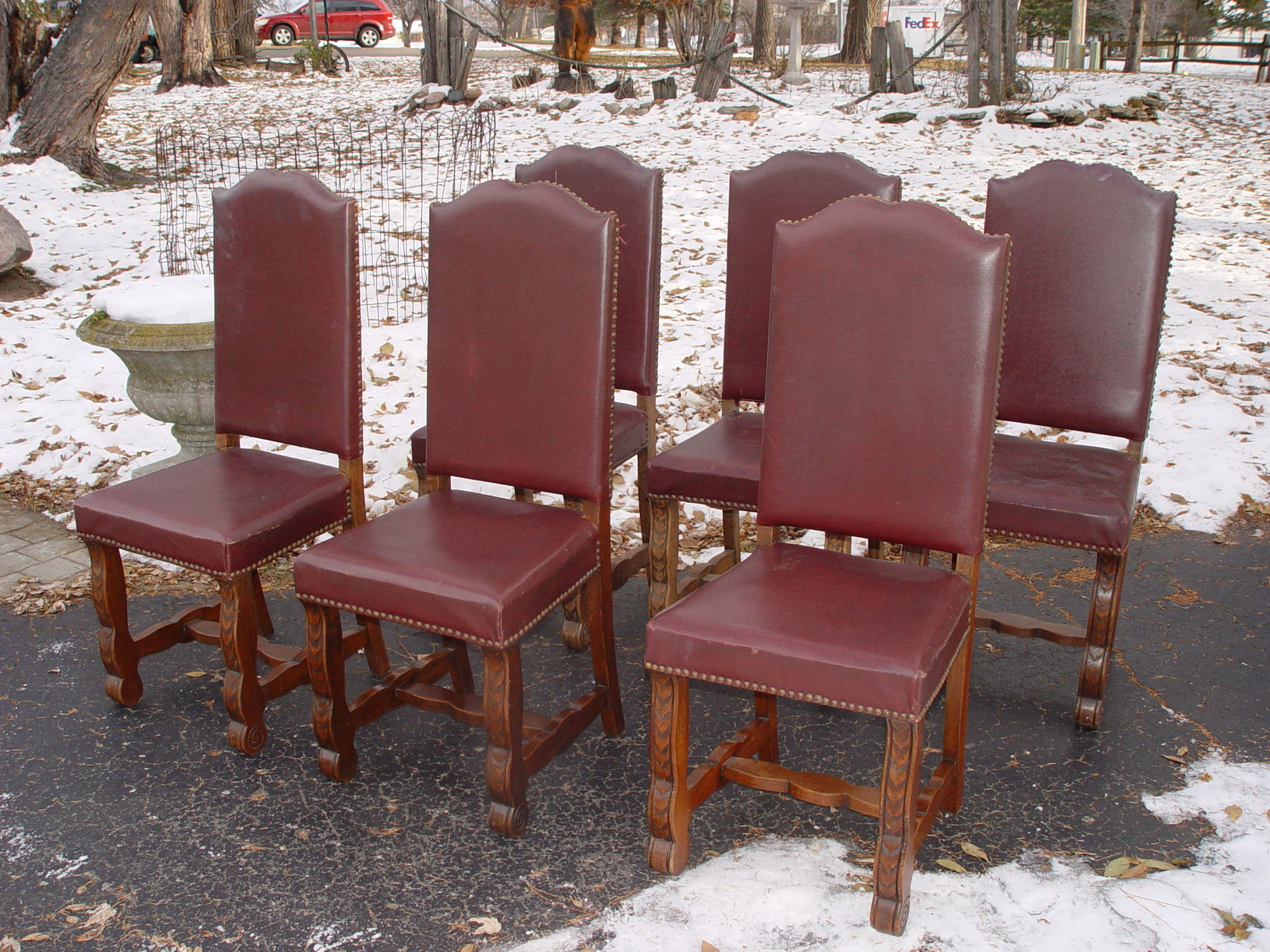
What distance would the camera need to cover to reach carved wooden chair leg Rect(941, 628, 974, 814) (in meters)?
2.25

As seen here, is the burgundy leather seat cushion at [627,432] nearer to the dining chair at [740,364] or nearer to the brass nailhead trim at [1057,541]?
the dining chair at [740,364]

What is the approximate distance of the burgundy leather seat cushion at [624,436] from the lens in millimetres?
3150

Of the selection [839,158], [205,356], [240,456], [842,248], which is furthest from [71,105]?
[842,248]

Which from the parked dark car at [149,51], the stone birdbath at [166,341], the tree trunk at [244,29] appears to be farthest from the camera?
the parked dark car at [149,51]

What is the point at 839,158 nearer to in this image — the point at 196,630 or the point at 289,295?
the point at 289,295

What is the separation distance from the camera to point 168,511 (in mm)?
2604

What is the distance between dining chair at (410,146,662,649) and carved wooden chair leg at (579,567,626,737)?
43 centimetres

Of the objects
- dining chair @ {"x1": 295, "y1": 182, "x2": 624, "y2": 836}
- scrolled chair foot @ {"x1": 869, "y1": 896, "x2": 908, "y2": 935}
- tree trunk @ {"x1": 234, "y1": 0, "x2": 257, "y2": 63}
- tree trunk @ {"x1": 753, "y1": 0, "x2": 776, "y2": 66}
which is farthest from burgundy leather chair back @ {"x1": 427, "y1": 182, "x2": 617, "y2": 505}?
tree trunk @ {"x1": 234, "y1": 0, "x2": 257, "y2": 63}

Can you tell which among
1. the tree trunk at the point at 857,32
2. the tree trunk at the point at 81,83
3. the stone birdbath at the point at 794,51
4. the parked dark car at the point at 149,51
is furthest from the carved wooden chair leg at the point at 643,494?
the parked dark car at the point at 149,51

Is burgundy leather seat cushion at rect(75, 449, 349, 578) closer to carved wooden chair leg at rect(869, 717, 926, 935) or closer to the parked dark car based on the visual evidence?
carved wooden chair leg at rect(869, 717, 926, 935)

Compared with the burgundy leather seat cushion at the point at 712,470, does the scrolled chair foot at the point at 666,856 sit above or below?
below

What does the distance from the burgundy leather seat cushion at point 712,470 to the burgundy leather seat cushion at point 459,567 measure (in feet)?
1.55

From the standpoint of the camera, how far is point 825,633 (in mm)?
1971

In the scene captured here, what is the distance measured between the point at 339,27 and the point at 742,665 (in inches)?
919
